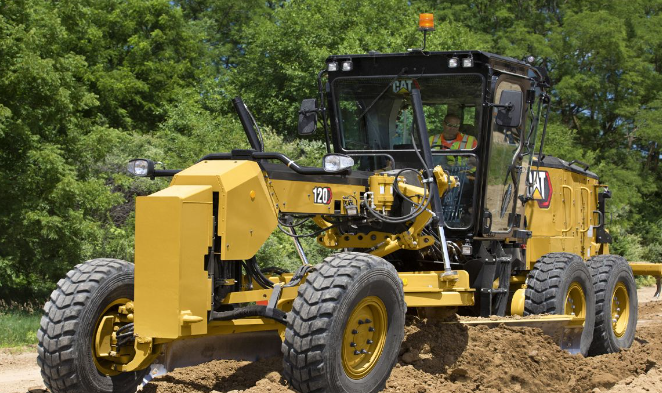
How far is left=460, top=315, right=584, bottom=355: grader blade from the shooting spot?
26.6 ft

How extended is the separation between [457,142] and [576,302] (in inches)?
94.7

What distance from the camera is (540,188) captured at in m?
10.4

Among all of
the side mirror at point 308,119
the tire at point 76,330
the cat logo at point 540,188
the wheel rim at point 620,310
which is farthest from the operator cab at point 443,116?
the tire at point 76,330

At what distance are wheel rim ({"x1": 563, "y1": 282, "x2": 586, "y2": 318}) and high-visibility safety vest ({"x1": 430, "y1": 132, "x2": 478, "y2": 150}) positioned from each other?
207 cm

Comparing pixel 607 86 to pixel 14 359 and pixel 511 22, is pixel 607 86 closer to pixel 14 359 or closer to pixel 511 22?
pixel 511 22

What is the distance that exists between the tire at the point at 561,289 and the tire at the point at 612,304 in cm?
28

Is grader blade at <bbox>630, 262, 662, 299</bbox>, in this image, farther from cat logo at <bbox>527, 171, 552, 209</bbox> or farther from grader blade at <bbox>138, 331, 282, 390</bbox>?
grader blade at <bbox>138, 331, 282, 390</bbox>

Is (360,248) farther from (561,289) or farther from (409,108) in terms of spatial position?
(561,289)

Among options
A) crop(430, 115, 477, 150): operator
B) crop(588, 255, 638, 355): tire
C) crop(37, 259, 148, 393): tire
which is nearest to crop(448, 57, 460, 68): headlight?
crop(430, 115, 477, 150): operator

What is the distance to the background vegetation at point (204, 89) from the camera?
1523 centimetres

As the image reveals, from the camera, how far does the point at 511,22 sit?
34188mm

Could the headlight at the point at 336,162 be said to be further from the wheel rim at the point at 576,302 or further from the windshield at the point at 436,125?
the wheel rim at the point at 576,302

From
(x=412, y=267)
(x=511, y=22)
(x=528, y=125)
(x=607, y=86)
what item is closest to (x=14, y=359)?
(x=412, y=267)

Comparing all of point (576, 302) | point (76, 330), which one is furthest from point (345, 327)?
point (576, 302)
